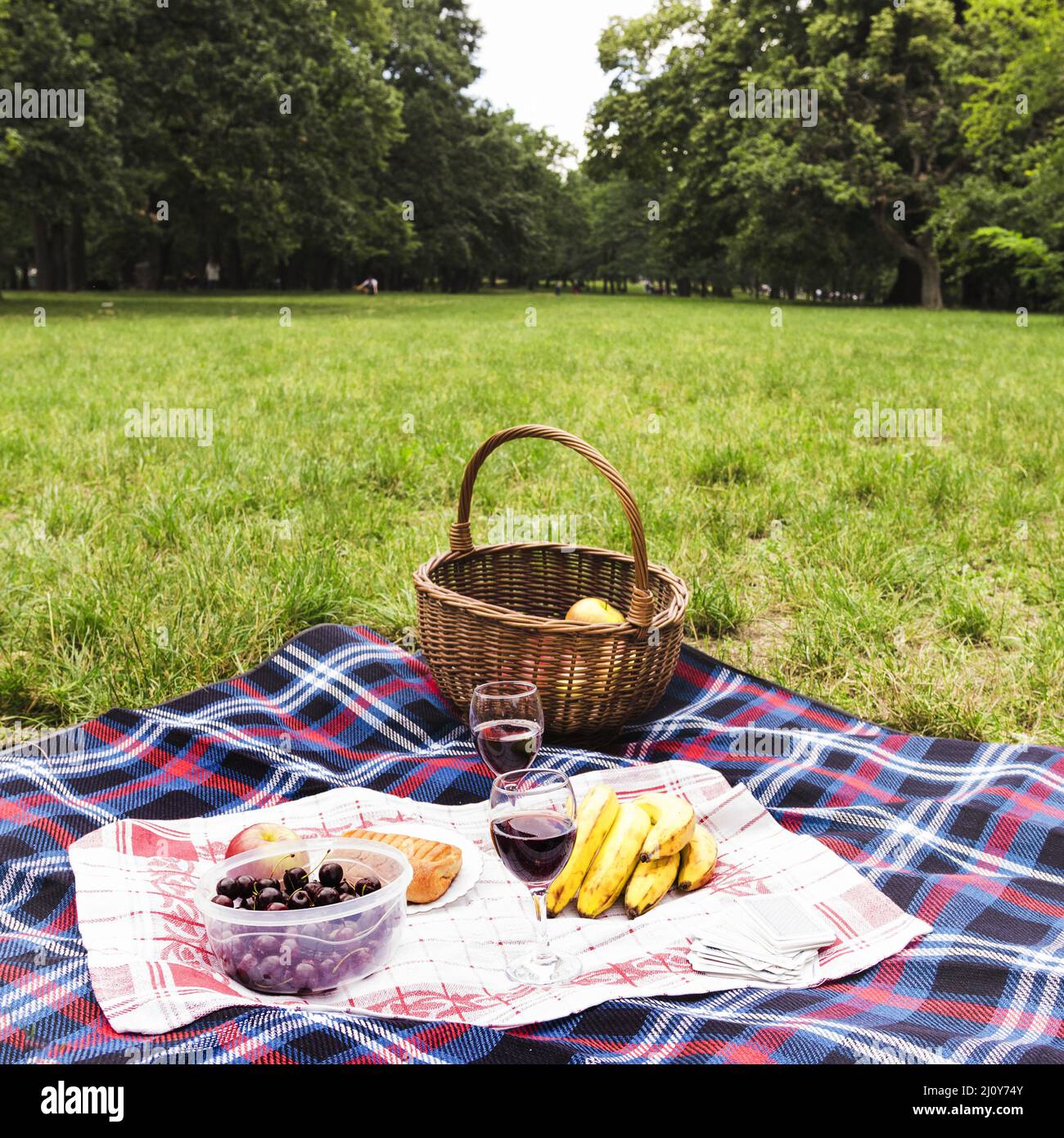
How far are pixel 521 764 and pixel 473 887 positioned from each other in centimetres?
38

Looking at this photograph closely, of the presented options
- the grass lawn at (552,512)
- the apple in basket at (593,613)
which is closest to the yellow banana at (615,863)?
the apple in basket at (593,613)

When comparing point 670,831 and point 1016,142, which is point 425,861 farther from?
point 1016,142

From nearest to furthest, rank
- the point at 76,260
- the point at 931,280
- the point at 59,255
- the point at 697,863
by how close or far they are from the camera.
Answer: the point at 697,863 → the point at 931,280 → the point at 76,260 → the point at 59,255

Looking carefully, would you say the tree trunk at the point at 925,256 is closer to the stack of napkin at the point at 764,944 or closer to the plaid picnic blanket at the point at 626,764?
the plaid picnic blanket at the point at 626,764

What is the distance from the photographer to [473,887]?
102 inches

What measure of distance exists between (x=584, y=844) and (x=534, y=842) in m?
0.63

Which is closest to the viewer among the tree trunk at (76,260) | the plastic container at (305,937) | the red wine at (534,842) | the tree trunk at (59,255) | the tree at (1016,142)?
the red wine at (534,842)

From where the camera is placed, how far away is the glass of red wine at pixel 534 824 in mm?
1939

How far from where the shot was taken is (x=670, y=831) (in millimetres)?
2514

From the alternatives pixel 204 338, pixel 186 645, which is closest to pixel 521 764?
pixel 186 645

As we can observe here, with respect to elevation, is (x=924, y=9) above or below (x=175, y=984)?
above

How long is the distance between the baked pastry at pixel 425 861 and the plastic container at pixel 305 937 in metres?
0.24

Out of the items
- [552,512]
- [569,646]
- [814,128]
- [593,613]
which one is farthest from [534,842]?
[814,128]
